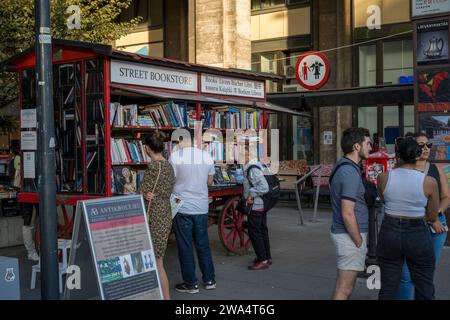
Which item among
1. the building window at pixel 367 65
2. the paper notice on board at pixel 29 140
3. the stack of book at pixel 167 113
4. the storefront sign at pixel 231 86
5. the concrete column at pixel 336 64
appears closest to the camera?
the paper notice on board at pixel 29 140

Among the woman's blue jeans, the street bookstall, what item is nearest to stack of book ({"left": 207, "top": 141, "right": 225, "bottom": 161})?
the street bookstall

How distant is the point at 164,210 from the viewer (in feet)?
18.9

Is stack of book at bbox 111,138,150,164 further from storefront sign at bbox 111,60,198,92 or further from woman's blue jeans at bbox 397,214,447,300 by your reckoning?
woman's blue jeans at bbox 397,214,447,300

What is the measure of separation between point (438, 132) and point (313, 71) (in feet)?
19.4

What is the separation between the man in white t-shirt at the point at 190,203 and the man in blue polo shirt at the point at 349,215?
76.8 inches

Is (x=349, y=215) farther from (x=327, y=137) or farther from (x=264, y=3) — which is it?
(x=264, y=3)

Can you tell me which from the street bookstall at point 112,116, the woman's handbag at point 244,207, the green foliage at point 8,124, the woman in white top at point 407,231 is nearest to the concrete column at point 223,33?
the green foliage at point 8,124

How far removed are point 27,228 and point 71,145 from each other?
1.62 metres

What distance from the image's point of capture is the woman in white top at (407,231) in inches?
178

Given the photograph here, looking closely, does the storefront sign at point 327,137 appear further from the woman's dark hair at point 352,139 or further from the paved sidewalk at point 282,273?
the woman's dark hair at point 352,139
